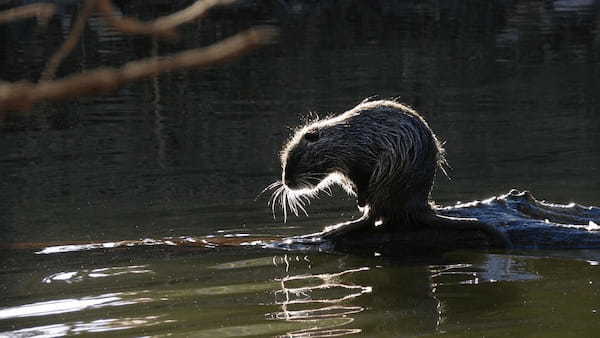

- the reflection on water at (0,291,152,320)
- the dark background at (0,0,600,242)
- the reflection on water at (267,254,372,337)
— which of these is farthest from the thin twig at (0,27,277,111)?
the dark background at (0,0,600,242)

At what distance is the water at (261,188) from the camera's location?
6.13 m

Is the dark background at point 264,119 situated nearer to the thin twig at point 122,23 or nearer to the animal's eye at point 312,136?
the animal's eye at point 312,136

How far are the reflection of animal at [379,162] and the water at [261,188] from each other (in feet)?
1.18

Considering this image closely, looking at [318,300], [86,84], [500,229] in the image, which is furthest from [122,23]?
[500,229]

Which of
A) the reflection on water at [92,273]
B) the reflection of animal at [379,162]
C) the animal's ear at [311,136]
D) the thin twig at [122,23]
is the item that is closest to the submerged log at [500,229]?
the reflection of animal at [379,162]

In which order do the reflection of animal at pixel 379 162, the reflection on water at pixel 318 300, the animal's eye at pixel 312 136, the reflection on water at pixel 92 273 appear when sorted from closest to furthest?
the reflection on water at pixel 318 300 < the reflection on water at pixel 92 273 < the reflection of animal at pixel 379 162 < the animal's eye at pixel 312 136

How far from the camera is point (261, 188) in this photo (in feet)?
37.2

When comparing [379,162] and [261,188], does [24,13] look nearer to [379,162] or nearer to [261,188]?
[379,162]

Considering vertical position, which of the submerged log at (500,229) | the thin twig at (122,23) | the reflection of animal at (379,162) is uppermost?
the thin twig at (122,23)

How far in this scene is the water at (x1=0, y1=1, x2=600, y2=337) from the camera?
6133 millimetres

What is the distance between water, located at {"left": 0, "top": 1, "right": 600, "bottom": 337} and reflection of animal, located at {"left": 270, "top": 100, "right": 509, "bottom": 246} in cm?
36

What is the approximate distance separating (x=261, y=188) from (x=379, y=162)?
3.86m

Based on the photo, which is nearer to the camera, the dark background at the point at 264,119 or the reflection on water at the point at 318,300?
the reflection on water at the point at 318,300

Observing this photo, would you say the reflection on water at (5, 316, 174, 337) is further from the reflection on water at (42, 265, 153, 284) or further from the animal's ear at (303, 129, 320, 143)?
the animal's ear at (303, 129, 320, 143)
